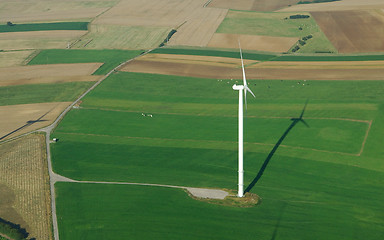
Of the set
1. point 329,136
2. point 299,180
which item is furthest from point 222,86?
point 299,180

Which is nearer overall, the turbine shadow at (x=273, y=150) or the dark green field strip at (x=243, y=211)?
the dark green field strip at (x=243, y=211)

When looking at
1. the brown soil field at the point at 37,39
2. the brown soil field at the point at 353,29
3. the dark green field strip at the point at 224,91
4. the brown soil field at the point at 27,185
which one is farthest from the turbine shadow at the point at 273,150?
the brown soil field at the point at 37,39

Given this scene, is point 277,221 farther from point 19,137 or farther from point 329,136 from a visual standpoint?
point 19,137

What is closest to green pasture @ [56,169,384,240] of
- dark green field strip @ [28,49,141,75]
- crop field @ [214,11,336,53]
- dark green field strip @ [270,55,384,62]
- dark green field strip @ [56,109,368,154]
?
dark green field strip @ [56,109,368,154]

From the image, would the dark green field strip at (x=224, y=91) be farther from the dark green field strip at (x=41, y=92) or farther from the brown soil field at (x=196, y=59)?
the brown soil field at (x=196, y=59)

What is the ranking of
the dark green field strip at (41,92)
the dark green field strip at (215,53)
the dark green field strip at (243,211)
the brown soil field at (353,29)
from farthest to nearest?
the brown soil field at (353,29) < the dark green field strip at (215,53) < the dark green field strip at (41,92) < the dark green field strip at (243,211)
